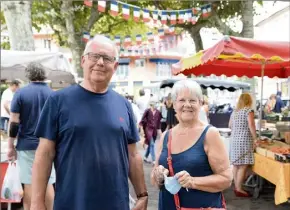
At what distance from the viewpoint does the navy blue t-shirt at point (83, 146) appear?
93.6 inches

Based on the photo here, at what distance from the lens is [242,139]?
21.5 ft

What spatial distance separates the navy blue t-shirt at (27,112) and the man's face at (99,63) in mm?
2276

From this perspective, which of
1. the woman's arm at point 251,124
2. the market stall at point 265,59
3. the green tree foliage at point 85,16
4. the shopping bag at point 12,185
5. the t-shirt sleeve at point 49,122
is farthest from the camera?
the green tree foliage at point 85,16

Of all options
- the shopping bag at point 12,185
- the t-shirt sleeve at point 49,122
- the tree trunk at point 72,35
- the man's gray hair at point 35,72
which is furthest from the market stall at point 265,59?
the tree trunk at point 72,35

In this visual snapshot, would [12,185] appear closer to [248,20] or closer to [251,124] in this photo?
[251,124]

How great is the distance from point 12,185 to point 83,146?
10.4 ft

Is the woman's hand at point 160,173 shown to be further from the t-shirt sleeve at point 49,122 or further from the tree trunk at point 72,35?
the tree trunk at point 72,35

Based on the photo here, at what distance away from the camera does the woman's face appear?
2773mm

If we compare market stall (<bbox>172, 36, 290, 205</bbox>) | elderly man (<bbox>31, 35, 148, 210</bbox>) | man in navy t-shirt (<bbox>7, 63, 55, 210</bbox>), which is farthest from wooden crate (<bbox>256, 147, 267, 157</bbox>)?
elderly man (<bbox>31, 35, 148, 210</bbox>)

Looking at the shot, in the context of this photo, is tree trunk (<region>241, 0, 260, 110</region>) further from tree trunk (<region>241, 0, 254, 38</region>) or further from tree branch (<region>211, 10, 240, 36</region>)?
tree branch (<region>211, 10, 240, 36</region>)

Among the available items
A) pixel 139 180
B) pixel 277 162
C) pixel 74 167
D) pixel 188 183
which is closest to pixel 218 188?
pixel 188 183

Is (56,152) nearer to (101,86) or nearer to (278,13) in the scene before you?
(101,86)

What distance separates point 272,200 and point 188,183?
14.9ft

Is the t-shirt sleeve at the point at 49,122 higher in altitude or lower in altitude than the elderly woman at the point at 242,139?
higher
